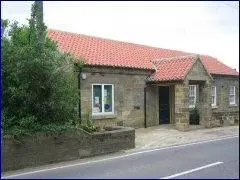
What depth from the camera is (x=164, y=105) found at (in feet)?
78.3

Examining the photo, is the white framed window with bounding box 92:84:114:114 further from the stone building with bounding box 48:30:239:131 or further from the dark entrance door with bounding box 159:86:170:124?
the dark entrance door with bounding box 159:86:170:124

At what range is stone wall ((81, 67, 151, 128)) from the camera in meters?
19.6

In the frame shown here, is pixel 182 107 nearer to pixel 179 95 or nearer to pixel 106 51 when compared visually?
pixel 179 95

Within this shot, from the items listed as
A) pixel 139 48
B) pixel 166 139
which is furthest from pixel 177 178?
pixel 139 48

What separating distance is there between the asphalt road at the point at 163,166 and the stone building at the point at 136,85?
6.93 meters

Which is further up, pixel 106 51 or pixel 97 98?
Result: pixel 106 51

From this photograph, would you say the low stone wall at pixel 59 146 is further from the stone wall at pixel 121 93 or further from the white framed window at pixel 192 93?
the white framed window at pixel 192 93

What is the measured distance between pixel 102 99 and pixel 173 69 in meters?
4.57

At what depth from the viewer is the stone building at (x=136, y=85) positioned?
20.2 m

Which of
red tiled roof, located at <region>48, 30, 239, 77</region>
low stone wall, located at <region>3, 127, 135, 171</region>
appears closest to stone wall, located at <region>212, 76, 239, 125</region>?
red tiled roof, located at <region>48, 30, 239, 77</region>

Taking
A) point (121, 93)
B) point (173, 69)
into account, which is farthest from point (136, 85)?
point (173, 69)

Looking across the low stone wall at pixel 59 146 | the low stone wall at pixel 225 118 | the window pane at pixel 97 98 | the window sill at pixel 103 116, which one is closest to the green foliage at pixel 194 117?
the low stone wall at pixel 225 118

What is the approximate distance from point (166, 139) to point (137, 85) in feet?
16.7

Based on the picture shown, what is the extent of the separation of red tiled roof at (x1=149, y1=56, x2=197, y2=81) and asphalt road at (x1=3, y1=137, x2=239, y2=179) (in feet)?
25.7
